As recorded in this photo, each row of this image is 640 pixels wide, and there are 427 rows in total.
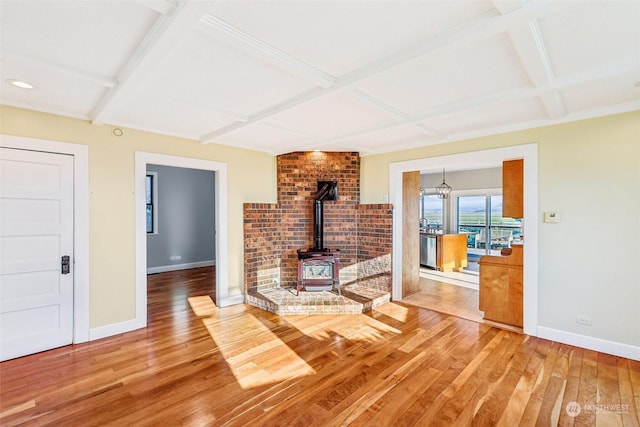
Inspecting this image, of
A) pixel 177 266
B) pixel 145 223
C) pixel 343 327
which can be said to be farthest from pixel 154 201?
pixel 343 327

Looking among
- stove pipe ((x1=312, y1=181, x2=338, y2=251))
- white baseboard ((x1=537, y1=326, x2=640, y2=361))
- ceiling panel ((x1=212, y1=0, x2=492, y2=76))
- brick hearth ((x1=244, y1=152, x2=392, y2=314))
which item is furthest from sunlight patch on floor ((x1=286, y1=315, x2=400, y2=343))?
ceiling panel ((x1=212, y1=0, x2=492, y2=76))

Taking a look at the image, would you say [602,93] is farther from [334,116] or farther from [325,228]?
[325,228]

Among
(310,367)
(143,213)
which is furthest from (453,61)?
(143,213)

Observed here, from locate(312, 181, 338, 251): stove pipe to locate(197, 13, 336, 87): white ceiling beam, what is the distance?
2.56m

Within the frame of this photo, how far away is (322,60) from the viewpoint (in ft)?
6.41

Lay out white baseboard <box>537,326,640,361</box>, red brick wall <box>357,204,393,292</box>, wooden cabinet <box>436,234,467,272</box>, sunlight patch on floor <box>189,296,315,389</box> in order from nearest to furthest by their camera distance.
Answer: sunlight patch on floor <box>189,296,315,389</box> → white baseboard <box>537,326,640,361</box> → red brick wall <box>357,204,393,292</box> → wooden cabinet <box>436,234,467,272</box>

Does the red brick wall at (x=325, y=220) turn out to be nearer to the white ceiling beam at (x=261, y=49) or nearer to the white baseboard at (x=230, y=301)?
the white baseboard at (x=230, y=301)

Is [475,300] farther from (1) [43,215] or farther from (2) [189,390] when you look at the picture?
(1) [43,215]

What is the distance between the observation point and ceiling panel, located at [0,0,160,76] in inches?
58.5

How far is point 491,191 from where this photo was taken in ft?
24.2

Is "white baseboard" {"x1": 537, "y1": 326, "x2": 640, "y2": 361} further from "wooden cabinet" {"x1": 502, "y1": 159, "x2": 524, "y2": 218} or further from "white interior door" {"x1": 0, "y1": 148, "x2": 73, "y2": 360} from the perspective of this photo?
"white interior door" {"x1": 0, "y1": 148, "x2": 73, "y2": 360}

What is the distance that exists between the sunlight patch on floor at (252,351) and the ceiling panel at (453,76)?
2501 mm

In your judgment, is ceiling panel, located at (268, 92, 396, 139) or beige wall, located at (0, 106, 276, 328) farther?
beige wall, located at (0, 106, 276, 328)

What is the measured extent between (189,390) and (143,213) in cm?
223
